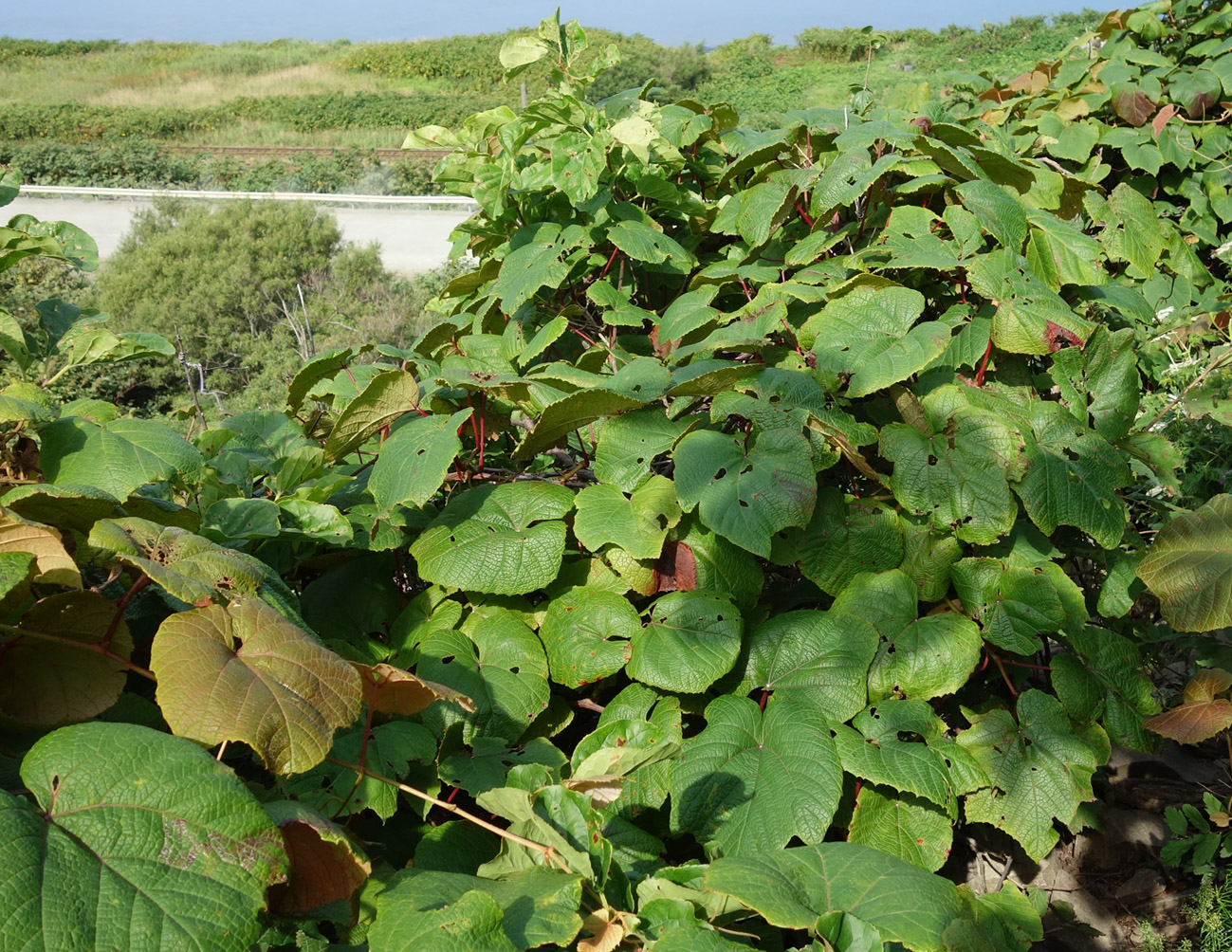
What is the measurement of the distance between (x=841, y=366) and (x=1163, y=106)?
118 inches

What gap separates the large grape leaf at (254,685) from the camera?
2.83 ft

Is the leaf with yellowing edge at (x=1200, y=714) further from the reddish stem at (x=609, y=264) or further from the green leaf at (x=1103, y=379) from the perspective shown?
the reddish stem at (x=609, y=264)

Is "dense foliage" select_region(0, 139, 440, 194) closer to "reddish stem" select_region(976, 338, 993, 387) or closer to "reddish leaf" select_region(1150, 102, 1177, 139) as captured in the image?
"reddish leaf" select_region(1150, 102, 1177, 139)

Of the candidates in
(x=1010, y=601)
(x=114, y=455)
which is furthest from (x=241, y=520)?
(x=1010, y=601)

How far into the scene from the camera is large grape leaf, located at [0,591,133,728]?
3.11 feet

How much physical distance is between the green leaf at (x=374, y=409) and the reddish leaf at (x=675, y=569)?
55 cm

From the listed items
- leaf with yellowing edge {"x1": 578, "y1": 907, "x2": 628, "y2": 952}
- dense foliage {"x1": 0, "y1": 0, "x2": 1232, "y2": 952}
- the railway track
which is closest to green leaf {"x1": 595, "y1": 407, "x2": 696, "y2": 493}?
dense foliage {"x1": 0, "y1": 0, "x2": 1232, "y2": 952}

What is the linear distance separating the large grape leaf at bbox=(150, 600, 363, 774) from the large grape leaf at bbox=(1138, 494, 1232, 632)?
1353mm

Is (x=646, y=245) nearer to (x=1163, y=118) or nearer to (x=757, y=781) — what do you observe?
(x=757, y=781)

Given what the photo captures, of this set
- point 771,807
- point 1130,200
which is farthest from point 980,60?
point 771,807

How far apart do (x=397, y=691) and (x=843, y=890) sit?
0.56m

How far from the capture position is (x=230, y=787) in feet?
2.62

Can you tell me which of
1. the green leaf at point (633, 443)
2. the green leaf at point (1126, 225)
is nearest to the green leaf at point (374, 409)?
the green leaf at point (633, 443)

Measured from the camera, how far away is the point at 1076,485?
1.57 metres
